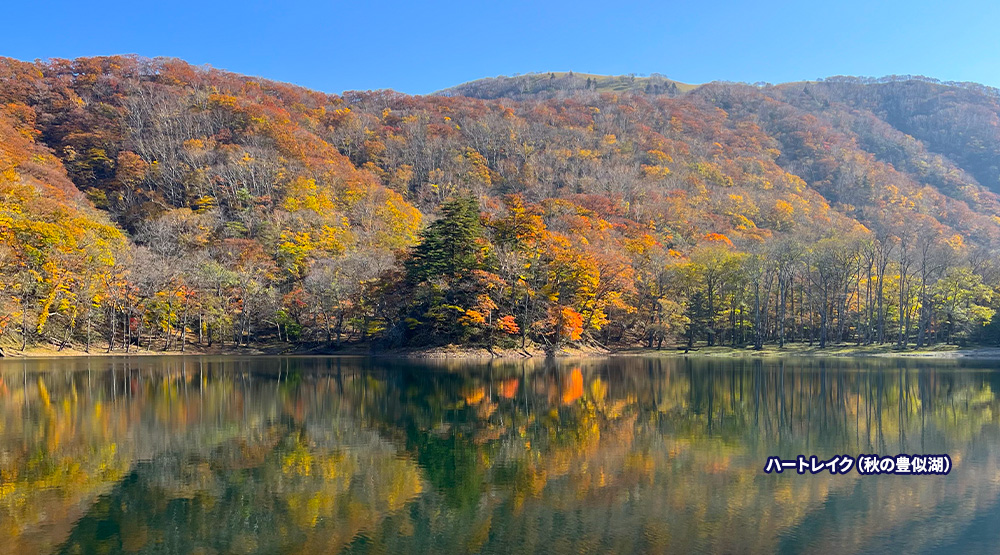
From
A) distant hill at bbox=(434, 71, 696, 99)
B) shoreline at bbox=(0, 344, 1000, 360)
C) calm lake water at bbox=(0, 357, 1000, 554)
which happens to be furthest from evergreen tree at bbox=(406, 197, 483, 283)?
distant hill at bbox=(434, 71, 696, 99)

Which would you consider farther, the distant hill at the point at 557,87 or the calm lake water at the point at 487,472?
the distant hill at the point at 557,87

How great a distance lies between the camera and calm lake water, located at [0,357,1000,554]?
8.32 metres

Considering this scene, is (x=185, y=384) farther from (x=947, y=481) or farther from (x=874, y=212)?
(x=874, y=212)

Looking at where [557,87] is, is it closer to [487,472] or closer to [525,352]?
[525,352]

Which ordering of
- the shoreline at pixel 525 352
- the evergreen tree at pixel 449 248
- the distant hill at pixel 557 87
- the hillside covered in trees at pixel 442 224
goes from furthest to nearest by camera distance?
1. the distant hill at pixel 557 87
2. the hillside covered in trees at pixel 442 224
3. the evergreen tree at pixel 449 248
4. the shoreline at pixel 525 352

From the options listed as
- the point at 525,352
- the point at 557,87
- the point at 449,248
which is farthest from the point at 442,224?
the point at 557,87

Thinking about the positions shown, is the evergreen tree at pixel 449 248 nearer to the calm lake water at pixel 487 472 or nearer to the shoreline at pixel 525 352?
the shoreline at pixel 525 352

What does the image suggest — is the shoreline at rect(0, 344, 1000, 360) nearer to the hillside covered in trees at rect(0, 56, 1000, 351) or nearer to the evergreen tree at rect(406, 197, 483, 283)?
the hillside covered in trees at rect(0, 56, 1000, 351)

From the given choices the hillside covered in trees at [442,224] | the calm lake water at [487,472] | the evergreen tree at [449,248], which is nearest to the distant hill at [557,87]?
the hillside covered in trees at [442,224]

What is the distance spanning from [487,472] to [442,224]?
39.3 metres

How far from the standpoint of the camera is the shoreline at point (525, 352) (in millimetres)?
46875

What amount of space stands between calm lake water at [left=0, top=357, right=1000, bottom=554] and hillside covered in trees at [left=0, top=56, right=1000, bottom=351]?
26.7 metres

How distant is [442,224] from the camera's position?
164 feet

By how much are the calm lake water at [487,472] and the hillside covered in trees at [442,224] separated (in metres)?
26.7
